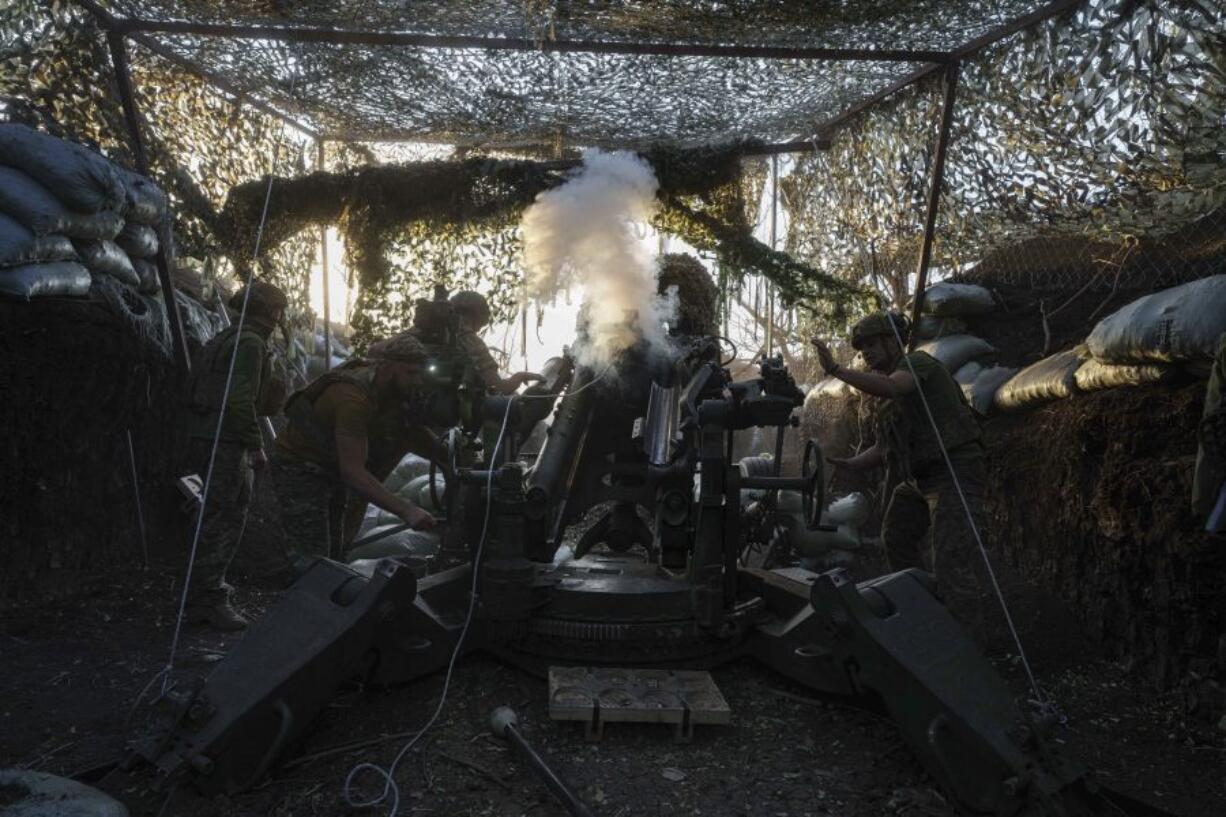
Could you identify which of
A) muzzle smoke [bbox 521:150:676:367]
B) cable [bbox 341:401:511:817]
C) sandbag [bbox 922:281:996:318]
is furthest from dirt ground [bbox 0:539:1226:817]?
sandbag [bbox 922:281:996:318]

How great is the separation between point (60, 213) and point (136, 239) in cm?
94

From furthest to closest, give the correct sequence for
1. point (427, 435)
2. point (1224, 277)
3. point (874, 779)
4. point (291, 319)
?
point (291, 319) < point (427, 435) < point (1224, 277) < point (874, 779)

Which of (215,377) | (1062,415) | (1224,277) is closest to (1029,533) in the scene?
(1062,415)

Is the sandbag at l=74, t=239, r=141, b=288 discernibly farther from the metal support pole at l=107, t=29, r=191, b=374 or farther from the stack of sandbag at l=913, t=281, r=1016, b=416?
the stack of sandbag at l=913, t=281, r=1016, b=416

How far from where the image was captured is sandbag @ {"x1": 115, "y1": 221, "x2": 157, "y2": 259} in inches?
220

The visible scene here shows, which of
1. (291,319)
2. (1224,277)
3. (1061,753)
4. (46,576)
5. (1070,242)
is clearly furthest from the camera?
(291,319)

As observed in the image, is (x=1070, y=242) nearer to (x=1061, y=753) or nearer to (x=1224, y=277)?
(x=1224, y=277)

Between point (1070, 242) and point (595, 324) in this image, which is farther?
point (1070, 242)

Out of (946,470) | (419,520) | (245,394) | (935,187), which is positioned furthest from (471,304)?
(946,470)

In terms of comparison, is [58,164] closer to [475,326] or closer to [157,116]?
[157,116]

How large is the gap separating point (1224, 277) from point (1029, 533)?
6.28 ft

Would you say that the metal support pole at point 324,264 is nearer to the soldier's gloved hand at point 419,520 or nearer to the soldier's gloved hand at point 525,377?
the soldier's gloved hand at point 525,377

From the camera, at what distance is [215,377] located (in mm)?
5055

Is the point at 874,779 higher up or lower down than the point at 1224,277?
lower down
